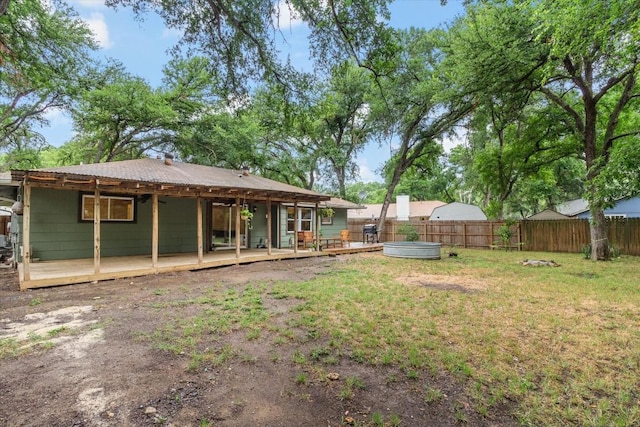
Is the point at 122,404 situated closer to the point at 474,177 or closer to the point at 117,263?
the point at 117,263

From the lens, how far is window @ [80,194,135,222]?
9.23 meters

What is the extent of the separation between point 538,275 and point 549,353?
229 inches

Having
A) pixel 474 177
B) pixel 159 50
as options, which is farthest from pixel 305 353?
pixel 474 177

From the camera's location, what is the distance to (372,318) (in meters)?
4.66

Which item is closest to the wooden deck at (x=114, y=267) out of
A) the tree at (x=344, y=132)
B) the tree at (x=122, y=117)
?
the tree at (x=122, y=117)

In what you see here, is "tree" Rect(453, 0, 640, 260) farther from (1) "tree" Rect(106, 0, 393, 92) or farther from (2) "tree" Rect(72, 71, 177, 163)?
(2) "tree" Rect(72, 71, 177, 163)

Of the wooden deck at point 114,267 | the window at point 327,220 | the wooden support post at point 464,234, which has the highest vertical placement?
the window at point 327,220

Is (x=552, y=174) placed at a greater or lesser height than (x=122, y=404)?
greater

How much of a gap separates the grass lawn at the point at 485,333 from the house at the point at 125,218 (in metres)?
3.29

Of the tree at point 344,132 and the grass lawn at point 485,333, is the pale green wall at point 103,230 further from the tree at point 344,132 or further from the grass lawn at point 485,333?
the tree at point 344,132

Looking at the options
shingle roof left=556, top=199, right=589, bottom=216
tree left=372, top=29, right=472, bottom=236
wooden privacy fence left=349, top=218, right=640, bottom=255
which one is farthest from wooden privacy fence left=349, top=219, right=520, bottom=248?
shingle roof left=556, top=199, right=589, bottom=216

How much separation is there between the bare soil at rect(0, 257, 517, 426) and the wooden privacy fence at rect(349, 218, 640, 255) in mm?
15219

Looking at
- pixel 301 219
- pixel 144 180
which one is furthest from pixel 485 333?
pixel 301 219

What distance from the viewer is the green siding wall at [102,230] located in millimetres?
8531
